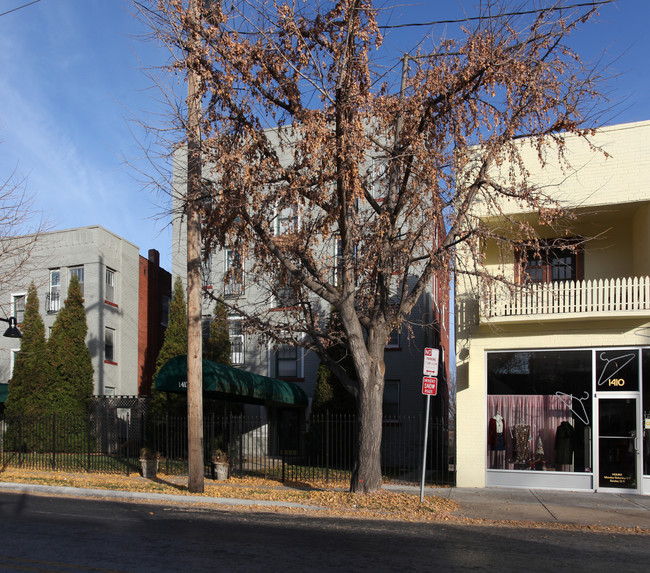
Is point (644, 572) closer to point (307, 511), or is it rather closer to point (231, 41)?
point (307, 511)

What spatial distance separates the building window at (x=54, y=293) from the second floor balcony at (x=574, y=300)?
66.5ft

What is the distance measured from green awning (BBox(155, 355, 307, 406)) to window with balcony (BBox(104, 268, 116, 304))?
33.8 ft

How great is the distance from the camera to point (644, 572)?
737cm

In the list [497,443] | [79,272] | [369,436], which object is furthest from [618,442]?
[79,272]

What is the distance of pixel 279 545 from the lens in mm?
8477

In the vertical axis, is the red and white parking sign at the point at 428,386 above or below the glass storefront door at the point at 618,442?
above

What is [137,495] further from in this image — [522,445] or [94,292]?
[94,292]

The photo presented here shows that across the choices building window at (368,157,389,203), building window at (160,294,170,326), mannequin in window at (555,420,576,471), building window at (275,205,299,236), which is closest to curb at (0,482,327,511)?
building window at (275,205,299,236)

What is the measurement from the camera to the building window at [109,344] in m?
29.4

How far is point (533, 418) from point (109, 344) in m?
19.9

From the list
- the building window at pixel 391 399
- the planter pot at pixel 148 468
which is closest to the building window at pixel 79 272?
the planter pot at pixel 148 468

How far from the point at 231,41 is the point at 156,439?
10.9m

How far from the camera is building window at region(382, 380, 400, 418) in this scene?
78.5ft

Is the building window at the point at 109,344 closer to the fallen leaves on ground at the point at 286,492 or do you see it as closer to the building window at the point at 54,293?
the building window at the point at 54,293
